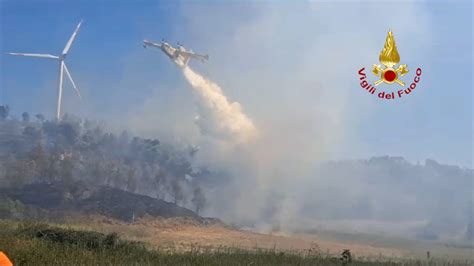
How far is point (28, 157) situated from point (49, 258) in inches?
2334

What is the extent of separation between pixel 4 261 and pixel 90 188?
65285mm

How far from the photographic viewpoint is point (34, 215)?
62281mm

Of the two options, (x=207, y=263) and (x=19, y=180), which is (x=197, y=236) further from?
(x=207, y=263)

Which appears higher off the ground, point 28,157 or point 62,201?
point 28,157

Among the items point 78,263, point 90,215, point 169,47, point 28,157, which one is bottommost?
point 78,263

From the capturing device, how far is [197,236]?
198ft

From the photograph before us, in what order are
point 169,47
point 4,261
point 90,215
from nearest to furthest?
1. point 4,261
2. point 169,47
3. point 90,215

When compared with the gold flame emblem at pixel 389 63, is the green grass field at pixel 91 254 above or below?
below

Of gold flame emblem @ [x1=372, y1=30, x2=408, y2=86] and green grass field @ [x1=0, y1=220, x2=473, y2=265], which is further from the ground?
gold flame emblem @ [x1=372, y1=30, x2=408, y2=86]

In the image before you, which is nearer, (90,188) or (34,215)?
(34,215)

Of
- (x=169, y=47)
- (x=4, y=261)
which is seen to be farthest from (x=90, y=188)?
(x=4, y=261)

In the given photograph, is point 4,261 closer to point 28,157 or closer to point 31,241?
point 31,241

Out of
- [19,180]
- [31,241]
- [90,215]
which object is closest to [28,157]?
[19,180]

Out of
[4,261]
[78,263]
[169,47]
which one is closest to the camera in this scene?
[4,261]
